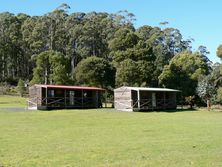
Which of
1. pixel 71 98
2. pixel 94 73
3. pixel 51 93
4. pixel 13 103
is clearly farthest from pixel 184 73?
pixel 13 103

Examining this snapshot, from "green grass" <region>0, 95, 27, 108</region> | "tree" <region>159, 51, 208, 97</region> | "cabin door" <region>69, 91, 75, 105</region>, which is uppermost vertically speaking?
"tree" <region>159, 51, 208, 97</region>

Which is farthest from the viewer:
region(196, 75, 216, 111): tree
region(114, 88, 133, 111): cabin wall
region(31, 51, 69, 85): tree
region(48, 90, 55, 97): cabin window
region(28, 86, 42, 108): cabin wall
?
region(31, 51, 69, 85): tree

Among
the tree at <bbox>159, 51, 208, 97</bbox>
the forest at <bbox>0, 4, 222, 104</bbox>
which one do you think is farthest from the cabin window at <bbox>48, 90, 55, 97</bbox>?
the tree at <bbox>159, 51, 208, 97</bbox>

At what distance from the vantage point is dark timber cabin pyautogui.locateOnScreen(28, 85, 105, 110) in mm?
41906

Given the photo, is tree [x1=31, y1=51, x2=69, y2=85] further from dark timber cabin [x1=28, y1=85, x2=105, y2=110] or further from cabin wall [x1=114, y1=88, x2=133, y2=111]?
cabin wall [x1=114, y1=88, x2=133, y2=111]

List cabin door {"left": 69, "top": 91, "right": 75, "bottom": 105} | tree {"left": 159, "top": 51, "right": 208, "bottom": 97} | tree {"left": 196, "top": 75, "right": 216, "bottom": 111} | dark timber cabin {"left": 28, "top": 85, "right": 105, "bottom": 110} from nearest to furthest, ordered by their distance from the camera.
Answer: dark timber cabin {"left": 28, "top": 85, "right": 105, "bottom": 110} < cabin door {"left": 69, "top": 91, "right": 75, "bottom": 105} < tree {"left": 196, "top": 75, "right": 216, "bottom": 111} < tree {"left": 159, "top": 51, "right": 208, "bottom": 97}

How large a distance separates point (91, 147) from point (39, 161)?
3.00m

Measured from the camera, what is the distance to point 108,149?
1252cm

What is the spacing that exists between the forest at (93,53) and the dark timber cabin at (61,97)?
7.93 metres

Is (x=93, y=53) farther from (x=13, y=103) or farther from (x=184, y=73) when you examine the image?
(x=13, y=103)

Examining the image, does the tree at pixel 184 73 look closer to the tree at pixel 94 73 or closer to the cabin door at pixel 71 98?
the tree at pixel 94 73

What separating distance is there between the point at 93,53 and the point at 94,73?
1077 inches

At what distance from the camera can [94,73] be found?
189 ft

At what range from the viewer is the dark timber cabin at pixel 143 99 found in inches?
1687
